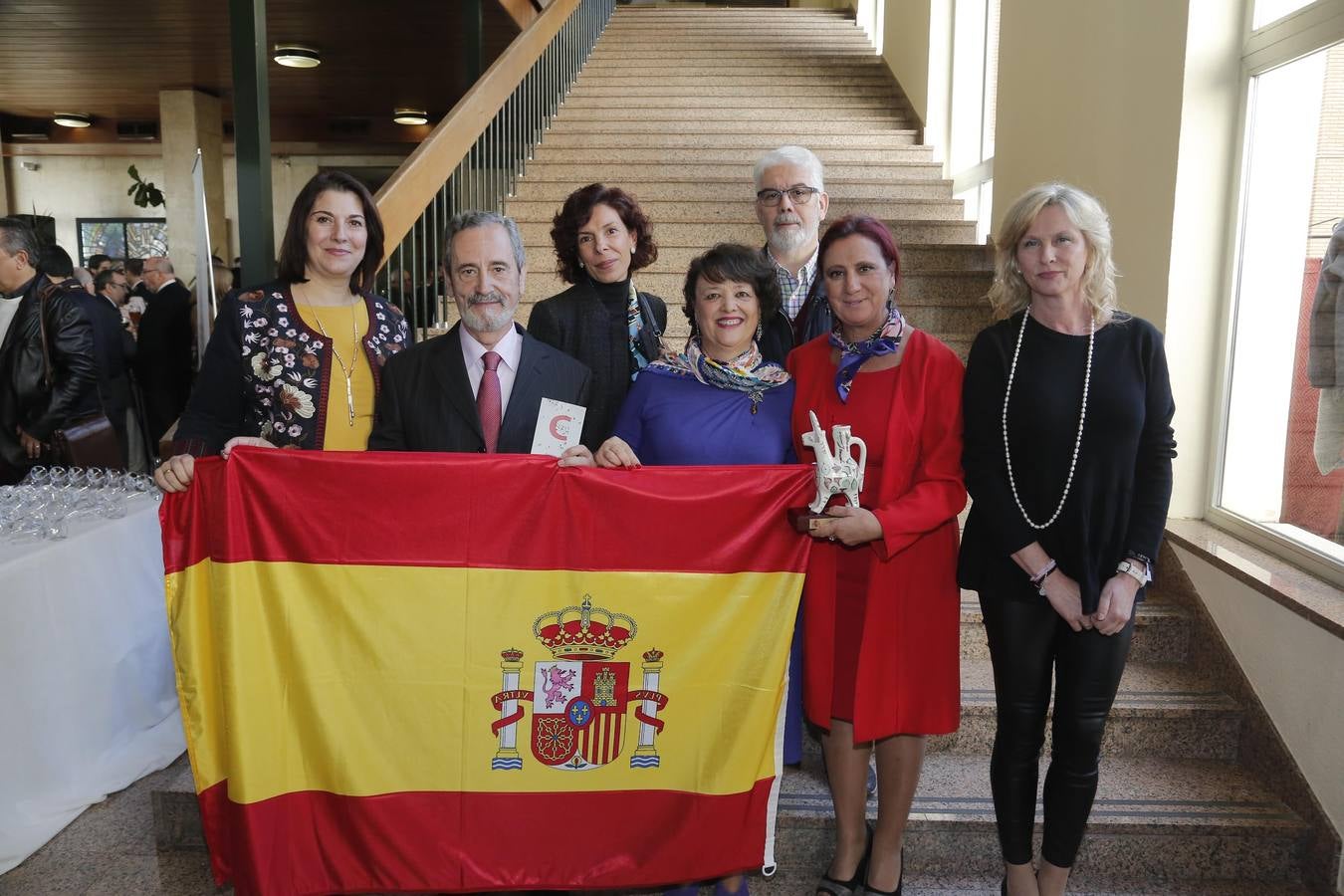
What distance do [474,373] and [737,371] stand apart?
611mm

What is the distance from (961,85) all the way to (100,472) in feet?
20.2

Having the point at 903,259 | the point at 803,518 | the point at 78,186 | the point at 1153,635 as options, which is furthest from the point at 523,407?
the point at 78,186

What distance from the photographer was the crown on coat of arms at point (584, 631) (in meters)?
2.09

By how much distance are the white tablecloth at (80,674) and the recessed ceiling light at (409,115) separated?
9.36m

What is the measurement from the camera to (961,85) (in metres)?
6.94

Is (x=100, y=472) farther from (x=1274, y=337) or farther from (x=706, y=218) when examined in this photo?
(x=1274, y=337)

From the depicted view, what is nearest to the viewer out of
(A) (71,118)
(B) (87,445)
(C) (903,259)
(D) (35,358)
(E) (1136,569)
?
(E) (1136,569)

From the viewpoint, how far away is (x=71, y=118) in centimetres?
1186

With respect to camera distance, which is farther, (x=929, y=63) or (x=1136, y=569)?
(x=929, y=63)

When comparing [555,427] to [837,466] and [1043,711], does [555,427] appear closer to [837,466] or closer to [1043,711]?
[837,466]

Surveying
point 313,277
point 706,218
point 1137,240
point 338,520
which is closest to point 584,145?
point 706,218

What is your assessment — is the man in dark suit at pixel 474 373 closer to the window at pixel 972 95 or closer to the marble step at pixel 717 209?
the marble step at pixel 717 209

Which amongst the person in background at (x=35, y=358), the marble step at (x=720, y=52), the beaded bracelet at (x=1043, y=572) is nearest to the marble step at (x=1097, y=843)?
the beaded bracelet at (x=1043, y=572)

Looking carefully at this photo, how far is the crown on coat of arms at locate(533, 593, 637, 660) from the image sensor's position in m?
2.09
